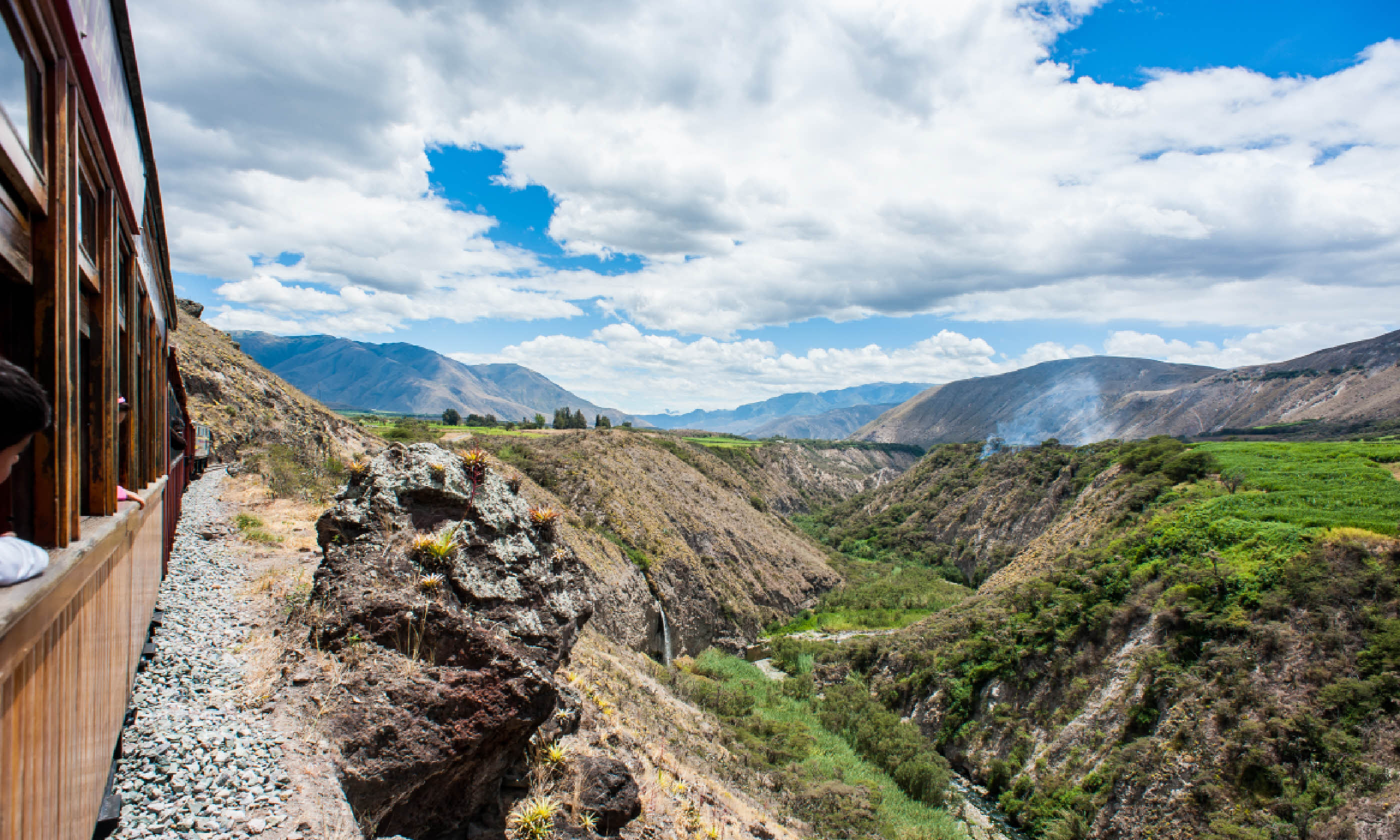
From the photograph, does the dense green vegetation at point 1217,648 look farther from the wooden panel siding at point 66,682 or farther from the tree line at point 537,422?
the tree line at point 537,422

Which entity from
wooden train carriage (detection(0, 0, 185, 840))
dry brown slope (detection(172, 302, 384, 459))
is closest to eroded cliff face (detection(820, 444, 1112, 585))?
wooden train carriage (detection(0, 0, 185, 840))

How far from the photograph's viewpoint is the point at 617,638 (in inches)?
1156

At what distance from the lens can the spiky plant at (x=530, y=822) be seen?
768cm

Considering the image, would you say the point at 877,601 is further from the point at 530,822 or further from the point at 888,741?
the point at 530,822

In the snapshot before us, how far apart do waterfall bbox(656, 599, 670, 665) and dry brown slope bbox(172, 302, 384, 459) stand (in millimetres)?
23300

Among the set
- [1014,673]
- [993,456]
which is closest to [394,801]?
[1014,673]

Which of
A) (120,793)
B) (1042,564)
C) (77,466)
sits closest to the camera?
(77,466)

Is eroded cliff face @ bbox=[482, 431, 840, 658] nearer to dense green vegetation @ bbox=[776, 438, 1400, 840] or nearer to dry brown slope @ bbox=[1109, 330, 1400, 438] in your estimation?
dense green vegetation @ bbox=[776, 438, 1400, 840]

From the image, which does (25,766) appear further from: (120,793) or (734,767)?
(734,767)

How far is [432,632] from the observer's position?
7.87 metres

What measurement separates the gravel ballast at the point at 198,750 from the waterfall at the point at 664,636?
27849mm

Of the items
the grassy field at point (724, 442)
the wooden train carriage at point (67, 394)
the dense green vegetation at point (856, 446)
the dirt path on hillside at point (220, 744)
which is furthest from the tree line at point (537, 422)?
the dense green vegetation at point (856, 446)

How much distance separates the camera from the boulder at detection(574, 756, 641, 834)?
8.77 meters

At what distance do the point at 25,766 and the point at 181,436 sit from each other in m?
17.0
